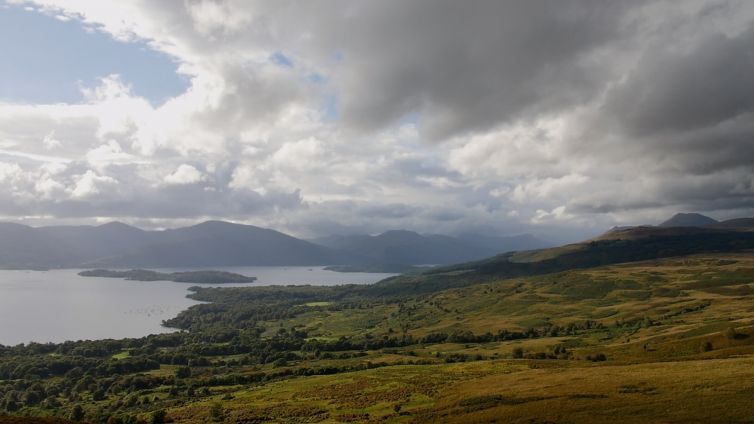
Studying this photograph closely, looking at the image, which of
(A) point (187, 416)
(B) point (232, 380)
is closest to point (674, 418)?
(A) point (187, 416)

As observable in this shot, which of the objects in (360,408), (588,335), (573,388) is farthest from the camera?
(588,335)

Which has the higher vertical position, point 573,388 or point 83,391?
point 573,388

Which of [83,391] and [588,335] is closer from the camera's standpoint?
[83,391]

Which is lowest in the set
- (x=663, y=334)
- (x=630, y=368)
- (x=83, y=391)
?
(x=83, y=391)

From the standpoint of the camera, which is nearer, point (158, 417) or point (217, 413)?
point (217, 413)

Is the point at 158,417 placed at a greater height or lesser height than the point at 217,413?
lesser

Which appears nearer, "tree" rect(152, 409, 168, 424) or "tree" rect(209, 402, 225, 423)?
"tree" rect(209, 402, 225, 423)

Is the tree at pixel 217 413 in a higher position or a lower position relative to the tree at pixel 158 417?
higher

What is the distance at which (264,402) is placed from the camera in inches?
3952

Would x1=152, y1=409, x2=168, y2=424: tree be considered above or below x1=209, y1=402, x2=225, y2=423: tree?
below

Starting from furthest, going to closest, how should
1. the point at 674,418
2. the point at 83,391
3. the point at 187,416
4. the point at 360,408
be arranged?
the point at 83,391 → the point at 187,416 → the point at 360,408 → the point at 674,418

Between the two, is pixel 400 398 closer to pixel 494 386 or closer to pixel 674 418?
pixel 494 386

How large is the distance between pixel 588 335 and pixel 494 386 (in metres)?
131

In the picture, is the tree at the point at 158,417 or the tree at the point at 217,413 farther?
the tree at the point at 158,417
